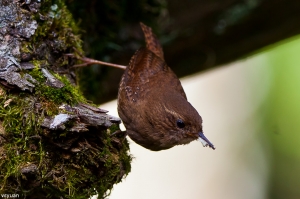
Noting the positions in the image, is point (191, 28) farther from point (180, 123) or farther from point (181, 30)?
point (180, 123)

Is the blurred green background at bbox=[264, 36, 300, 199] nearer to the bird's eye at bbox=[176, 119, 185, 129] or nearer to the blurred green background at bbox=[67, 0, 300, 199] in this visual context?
the blurred green background at bbox=[67, 0, 300, 199]

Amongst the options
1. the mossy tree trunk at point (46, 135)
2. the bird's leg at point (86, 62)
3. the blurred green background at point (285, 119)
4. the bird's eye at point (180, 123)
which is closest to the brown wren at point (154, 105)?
the bird's eye at point (180, 123)

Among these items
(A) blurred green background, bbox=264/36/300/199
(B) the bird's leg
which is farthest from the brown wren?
(A) blurred green background, bbox=264/36/300/199

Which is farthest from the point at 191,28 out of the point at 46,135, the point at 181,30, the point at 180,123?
the point at 46,135

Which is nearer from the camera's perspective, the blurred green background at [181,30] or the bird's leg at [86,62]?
the bird's leg at [86,62]

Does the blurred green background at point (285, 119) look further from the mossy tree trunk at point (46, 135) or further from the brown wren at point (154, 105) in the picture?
the mossy tree trunk at point (46, 135)
